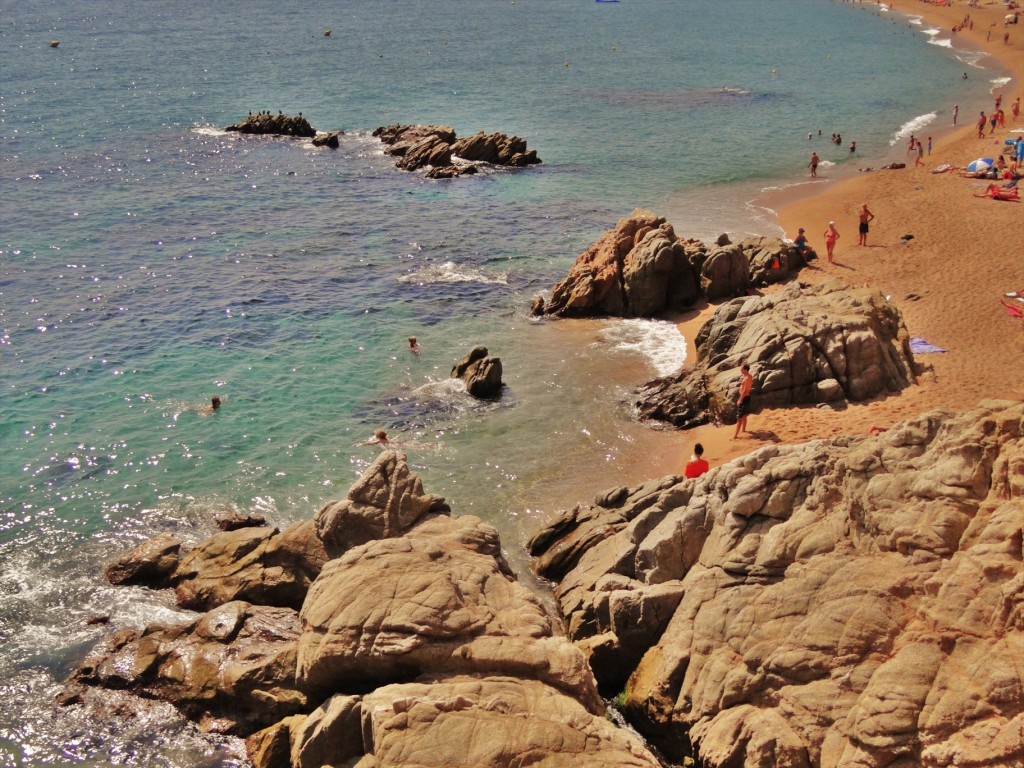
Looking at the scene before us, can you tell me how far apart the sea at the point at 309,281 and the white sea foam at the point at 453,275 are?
245mm

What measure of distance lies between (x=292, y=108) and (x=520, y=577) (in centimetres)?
6460

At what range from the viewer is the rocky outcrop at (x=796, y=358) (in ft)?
86.3

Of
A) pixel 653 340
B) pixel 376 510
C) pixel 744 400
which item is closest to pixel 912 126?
pixel 653 340

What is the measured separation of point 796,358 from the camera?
86.9ft

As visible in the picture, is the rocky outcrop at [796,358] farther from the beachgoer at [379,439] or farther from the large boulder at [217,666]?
the large boulder at [217,666]

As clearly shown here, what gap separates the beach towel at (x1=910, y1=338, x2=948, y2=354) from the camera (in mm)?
29031

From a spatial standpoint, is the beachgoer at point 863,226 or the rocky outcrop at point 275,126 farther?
the rocky outcrop at point 275,126

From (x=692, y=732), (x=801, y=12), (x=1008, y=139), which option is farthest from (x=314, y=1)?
(x=692, y=732)

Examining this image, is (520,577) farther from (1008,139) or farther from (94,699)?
(1008,139)

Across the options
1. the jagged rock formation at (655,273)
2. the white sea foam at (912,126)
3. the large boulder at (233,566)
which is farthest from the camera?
the white sea foam at (912,126)

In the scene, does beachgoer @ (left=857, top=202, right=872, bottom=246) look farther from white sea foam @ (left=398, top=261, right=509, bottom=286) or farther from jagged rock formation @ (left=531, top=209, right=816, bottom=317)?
white sea foam @ (left=398, top=261, right=509, bottom=286)

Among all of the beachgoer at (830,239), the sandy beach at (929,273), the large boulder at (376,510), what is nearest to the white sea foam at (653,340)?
the sandy beach at (929,273)

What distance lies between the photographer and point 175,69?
91625 millimetres

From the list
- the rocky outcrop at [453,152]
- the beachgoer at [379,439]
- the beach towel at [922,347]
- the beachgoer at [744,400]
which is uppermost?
the rocky outcrop at [453,152]
